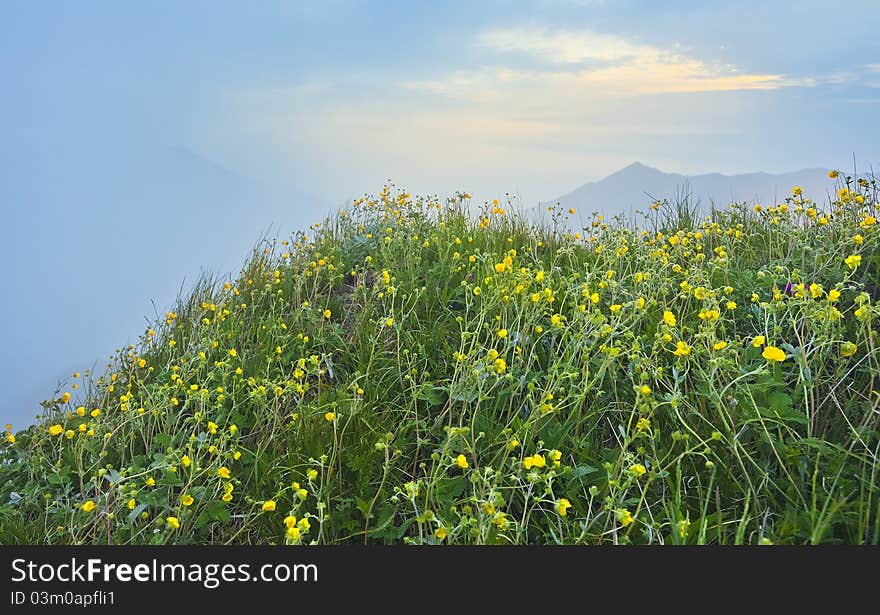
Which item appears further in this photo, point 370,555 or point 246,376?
point 246,376

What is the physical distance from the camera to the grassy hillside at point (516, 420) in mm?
2434

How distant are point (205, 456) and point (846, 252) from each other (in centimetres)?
400

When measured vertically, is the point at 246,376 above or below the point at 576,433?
above

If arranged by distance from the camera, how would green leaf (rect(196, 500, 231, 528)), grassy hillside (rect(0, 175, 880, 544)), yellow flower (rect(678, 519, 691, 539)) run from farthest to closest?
1. green leaf (rect(196, 500, 231, 528))
2. grassy hillside (rect(0, 175, 880, 544))
3. yellow flower (rect(678, 519, 691, 539))

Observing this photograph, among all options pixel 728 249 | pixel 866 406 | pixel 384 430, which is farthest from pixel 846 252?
pixel 384 430

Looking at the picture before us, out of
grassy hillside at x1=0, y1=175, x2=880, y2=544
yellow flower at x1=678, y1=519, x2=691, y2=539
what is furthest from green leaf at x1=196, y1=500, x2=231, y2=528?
yellow flower at x1=678, y1=519, x2=691, y2=539

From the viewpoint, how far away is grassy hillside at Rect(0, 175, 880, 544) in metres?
2.43

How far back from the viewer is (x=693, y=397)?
300cm

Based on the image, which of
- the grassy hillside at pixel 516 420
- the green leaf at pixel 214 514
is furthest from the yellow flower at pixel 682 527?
the green leaf at pixel 214 514

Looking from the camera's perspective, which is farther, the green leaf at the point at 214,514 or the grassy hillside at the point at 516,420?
the green leaf at the point at 214,514

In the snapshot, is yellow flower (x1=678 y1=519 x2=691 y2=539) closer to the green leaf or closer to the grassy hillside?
the grassy hillside

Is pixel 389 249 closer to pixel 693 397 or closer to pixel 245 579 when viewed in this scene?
pixel 693 397

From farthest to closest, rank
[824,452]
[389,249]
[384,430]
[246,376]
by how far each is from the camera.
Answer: [389,249] < [246,376] < [384,430] < [824,452]

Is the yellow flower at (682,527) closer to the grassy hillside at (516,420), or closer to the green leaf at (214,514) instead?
the grassy hillside at (516,420)
